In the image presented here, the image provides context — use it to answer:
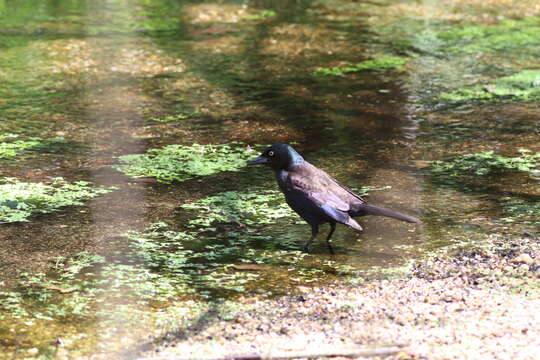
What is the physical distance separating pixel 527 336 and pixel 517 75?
6.25 meters

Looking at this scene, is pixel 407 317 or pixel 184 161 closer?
pixel 407 317

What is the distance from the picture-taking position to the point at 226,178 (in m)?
6.53

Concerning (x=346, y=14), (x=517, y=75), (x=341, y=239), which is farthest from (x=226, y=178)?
(x=346, y=14)

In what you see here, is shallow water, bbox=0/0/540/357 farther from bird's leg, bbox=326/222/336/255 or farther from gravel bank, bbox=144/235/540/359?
gravel bank, bbox=144/235/540/359

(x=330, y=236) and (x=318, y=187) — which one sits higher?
(x=318, y=187)

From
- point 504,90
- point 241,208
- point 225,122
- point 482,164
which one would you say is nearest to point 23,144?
point 225,122

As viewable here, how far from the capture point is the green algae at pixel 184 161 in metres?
6.61

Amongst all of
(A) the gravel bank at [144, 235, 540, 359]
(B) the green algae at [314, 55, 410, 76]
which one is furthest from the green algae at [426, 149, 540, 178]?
(B) the green algae at [314, 55, 410, 76]

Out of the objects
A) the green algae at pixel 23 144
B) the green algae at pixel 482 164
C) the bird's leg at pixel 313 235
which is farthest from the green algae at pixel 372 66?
the bird's leg at pixel 313 235

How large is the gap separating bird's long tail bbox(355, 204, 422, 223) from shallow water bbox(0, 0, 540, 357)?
0.59ft

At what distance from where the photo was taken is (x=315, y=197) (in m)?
5.22

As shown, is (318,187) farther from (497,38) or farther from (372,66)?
(497,38)

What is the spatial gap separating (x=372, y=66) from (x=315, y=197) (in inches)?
208

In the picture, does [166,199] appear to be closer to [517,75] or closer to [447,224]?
[447,224]
